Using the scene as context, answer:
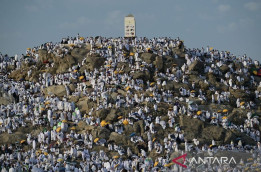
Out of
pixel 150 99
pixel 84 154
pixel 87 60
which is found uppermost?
pixel 87 60

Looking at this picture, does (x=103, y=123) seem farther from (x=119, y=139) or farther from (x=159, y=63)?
(x=159, y=63)

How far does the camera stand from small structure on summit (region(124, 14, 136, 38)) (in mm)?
87688

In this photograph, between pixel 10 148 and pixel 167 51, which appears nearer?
pixel 10 148

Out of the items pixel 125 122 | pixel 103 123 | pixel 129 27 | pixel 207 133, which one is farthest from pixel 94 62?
pixel 207 133

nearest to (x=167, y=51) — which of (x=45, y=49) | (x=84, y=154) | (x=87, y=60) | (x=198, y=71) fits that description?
(x=198, y=71)

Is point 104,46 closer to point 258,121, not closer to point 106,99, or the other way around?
point 106,99

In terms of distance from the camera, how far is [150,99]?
62.5 m

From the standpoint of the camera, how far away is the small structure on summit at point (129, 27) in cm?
8769

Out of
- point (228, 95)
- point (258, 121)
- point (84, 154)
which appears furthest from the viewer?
point (228, 95)

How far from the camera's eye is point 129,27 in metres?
88.1

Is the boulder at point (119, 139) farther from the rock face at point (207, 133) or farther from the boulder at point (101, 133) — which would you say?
the rock face at point (207, 133)

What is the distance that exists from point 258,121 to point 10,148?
2725cm

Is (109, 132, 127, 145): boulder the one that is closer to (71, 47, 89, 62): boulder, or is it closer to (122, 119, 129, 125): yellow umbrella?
(122, 119, 129, 125): yellow umbrella

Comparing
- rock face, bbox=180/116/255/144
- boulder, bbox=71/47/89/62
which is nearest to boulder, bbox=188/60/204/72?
rock face, bbox=180/116/255/144
